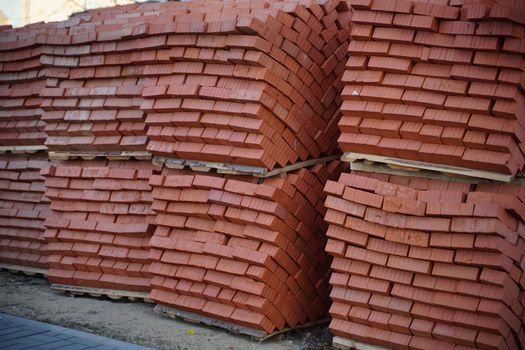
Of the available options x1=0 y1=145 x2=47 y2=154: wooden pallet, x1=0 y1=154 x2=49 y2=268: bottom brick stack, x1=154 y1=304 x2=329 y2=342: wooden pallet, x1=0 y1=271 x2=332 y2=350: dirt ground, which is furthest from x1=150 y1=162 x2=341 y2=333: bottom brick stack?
x1=0 y1=145 x2=47 y2=154: wooden pallet

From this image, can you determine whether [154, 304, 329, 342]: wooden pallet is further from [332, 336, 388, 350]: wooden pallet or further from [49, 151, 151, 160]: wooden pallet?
[49, 151, 151, 160]: wooden pallet

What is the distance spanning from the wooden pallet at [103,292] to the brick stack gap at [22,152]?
0.69 meters

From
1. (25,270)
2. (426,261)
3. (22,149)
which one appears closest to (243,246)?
(426,261)

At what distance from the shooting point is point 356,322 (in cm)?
636

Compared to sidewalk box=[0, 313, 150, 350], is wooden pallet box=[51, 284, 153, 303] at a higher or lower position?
higher

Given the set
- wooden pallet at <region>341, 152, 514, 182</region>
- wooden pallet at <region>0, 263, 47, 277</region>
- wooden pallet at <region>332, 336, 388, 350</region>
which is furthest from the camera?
wooden pallet at <region>0, 263, 47, 277</region>

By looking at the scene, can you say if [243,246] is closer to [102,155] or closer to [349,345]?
[349,345]

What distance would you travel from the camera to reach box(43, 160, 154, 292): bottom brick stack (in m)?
7.93

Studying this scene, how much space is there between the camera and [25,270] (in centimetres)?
933

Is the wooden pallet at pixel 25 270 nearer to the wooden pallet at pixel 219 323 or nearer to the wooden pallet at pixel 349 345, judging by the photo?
the wooden pallet at pixel 219 323

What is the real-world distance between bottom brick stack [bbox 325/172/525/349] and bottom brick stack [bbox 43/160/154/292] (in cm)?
238

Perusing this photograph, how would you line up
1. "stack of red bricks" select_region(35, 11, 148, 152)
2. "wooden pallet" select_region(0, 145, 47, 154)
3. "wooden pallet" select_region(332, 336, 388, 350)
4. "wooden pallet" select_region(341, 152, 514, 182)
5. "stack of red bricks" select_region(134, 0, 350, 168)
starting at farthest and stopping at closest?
1. "wooden pallet" select_region(0, 145, 47, 154)
2. "stack of red bricks" select_region(35, 11, 148, 152)
3. "stack of red bricks" select_region(134, 0, 350, 168)
4. "wooden pallet" select_region(332, 336, 388, 350)
5. "wooden pallet" select_region(341, 152, 514, 182)

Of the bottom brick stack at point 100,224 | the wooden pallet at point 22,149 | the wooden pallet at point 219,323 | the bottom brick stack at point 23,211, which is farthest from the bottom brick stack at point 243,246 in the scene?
the wooden pallet at point 22,149

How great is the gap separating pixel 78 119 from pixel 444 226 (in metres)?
4.40
